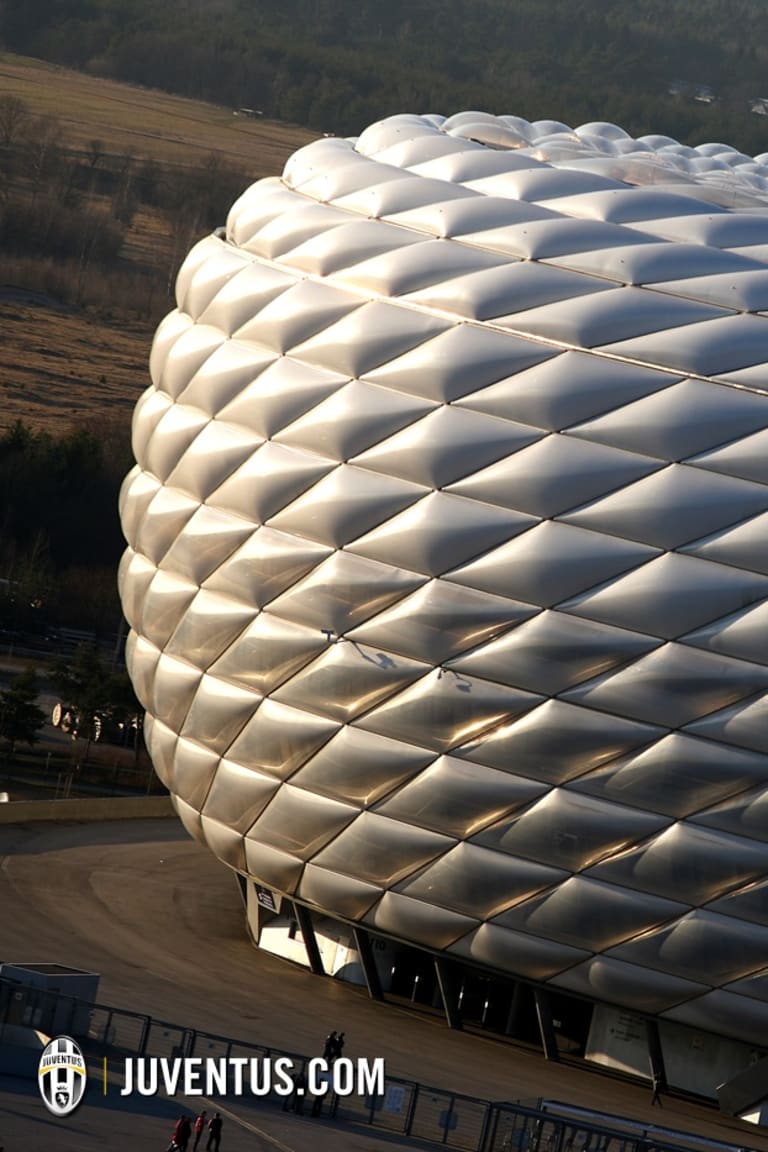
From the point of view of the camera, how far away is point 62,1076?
77.5 feet

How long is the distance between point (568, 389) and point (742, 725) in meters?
5.52

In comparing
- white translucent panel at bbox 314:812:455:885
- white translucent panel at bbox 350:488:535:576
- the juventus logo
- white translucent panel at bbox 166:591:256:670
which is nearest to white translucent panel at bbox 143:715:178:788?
white translucent panel at bbox 166:591:256:670

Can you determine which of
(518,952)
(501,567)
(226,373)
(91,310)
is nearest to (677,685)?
(501,567)

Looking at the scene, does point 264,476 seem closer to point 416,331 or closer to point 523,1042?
point 416,331

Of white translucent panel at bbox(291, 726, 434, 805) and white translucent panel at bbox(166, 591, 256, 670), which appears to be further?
white translucent panel at bbox(166, 591, 256, 670)

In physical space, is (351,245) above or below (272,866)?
above

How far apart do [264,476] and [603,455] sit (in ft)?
18.9

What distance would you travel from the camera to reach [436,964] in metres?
33.1

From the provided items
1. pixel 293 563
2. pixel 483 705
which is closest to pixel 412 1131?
pixel 483 705

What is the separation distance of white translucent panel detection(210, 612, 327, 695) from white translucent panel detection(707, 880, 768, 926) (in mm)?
7290

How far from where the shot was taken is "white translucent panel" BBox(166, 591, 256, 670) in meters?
33.1

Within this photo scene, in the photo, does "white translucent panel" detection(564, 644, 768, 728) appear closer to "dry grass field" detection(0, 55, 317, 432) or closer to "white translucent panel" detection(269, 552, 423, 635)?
"white translucent panel" detection(269, 552, 423, 635)

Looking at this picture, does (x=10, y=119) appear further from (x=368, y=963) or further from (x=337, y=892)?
(x=337, y=892)

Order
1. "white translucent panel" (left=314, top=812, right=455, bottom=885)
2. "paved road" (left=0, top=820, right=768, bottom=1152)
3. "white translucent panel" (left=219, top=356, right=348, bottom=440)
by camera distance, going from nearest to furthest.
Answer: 1. "paved road" (left=0, top=820, right=768, bottom=1152)
2. "white translucent panel" (left=314, top=812, right=455, bottom=885)
3. "white translucent panel" (left=219, top=356, right=348, bottom=440)
